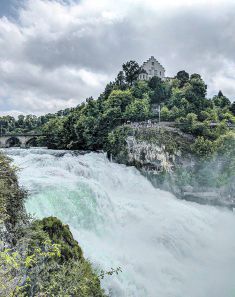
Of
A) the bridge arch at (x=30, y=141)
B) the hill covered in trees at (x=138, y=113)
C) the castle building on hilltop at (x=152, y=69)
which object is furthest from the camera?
the castle building on hilltop at (x=152, y=69)

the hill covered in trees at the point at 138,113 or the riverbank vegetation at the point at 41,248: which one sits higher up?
the hill covered in trees at the point at 138,113

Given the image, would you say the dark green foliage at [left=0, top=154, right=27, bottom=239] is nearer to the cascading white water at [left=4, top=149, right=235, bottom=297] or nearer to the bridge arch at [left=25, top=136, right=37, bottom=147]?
the cascading white water at [left=4, top=149, right=235, bottom=297]

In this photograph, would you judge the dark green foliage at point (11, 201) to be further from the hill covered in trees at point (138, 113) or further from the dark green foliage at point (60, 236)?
the hill covered in trees at point (138, 113)

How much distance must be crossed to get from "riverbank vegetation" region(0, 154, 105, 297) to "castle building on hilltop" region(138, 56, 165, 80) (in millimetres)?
63367

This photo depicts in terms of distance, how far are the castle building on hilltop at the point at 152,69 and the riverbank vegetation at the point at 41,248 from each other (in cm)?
6337

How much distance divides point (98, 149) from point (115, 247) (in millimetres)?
25404

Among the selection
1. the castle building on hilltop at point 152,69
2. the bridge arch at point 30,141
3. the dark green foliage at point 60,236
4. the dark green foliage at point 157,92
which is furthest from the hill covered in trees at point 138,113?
the dark green foliage at point 60,236

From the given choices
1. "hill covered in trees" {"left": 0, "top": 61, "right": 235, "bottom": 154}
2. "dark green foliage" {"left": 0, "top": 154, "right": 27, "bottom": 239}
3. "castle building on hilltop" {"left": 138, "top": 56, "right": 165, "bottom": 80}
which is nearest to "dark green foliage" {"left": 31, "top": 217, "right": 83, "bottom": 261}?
"dark green foliage" {"left": 0, "top": 154, "right": 27, "bottom": 239}

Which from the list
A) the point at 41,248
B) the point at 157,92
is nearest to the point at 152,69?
the point at 157,92

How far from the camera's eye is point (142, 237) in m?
19.8

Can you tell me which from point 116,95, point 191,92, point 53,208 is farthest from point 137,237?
point 191,92

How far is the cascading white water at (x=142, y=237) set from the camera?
49.9 feet

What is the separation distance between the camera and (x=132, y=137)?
38.3 metres

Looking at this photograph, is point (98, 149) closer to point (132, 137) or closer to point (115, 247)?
point (132, 137)
